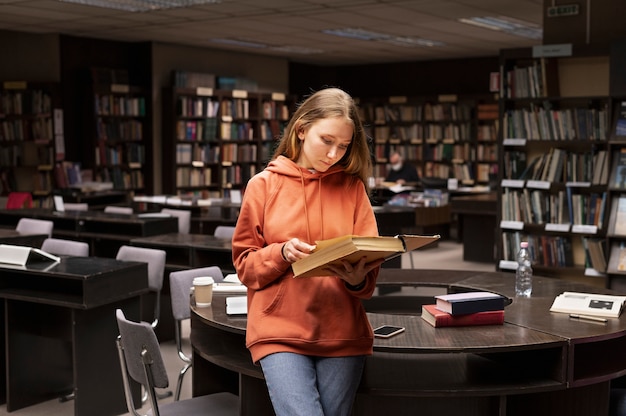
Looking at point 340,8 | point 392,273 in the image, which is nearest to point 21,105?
point 340,8

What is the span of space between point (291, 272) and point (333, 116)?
0.49 metres

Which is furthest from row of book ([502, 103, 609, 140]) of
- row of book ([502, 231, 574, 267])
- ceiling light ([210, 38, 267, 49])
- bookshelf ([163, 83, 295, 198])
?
ceiling light ([210, 38, 267, 49])

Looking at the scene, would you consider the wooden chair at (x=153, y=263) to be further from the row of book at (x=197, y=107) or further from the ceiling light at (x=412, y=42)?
the ceiling light at (x=412, y=42)

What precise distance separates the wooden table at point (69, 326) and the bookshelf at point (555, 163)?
364 centimetres

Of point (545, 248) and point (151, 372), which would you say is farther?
point (545, 248)

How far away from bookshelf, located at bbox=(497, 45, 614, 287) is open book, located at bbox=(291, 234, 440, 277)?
4542 millimetres

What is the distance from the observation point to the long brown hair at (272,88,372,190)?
242 cm

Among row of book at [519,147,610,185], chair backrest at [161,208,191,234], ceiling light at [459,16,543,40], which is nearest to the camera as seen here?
row of book at [519,147,610,185]

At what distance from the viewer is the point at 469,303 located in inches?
127

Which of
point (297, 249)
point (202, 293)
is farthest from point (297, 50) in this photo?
point (297, 249)

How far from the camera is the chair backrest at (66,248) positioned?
5.56m

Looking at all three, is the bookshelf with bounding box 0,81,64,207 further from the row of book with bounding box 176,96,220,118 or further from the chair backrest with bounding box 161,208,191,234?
the chair backrest with bounding box 161,208,191,234

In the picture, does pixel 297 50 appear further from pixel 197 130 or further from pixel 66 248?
pixel 66 248

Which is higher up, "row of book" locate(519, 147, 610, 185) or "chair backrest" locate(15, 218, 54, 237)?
"row of book" locate(519, 147, 610, 185)
